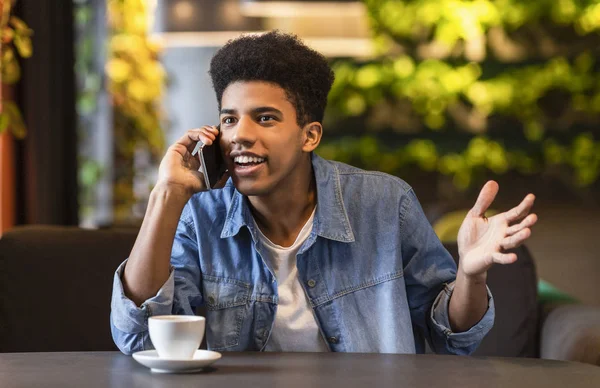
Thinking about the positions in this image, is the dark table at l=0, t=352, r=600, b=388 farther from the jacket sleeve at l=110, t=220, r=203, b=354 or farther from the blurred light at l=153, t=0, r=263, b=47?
the blurred light at l=153, t=0, r=263, b=47

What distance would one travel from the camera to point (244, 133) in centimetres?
162

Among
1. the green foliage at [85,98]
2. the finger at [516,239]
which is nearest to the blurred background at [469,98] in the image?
the green foliage at [85,98]

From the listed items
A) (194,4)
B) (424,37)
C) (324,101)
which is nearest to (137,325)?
(324,101)

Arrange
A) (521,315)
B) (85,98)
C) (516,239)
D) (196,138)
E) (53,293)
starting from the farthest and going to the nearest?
1. (85,98)
2. (521,315)
3. (53,293)
4. (196,138)
5. (516,239)

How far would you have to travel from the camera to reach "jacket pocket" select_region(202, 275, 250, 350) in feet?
5.52

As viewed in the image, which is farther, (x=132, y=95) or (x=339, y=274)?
(x=132, y=95)

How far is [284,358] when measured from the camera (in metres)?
1.37

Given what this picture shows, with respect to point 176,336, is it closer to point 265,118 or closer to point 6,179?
point 265,118

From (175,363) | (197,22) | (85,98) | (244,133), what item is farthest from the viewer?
(197,22)

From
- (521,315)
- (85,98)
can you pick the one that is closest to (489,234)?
(521,315)

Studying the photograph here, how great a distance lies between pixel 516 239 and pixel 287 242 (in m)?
0.53

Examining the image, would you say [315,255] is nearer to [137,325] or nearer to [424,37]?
[137,325]

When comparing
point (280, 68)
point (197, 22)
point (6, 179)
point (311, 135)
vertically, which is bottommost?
point (6, 179)

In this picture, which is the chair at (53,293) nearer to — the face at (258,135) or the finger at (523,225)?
the face at (258,135)
